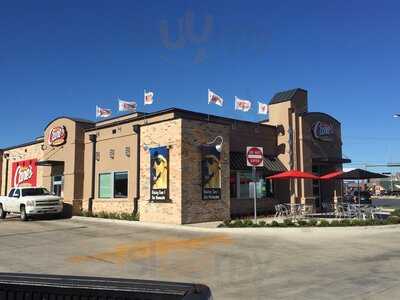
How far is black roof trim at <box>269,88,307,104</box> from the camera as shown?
2985 cm

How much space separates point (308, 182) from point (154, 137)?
11.0 meters

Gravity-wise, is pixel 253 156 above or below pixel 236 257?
above

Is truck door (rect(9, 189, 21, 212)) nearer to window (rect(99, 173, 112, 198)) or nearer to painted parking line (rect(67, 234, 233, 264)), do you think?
window (rect(99, 173, 112, 198))

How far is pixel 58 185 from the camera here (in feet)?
110

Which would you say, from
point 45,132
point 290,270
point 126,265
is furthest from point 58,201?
point 290,270

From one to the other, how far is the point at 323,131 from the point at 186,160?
1272cm

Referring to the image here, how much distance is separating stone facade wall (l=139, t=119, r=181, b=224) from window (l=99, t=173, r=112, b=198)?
5.02 metres

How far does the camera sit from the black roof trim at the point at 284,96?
29.8m

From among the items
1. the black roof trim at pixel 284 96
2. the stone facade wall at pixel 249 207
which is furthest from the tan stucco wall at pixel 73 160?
the black roof trim at pixel 284 96

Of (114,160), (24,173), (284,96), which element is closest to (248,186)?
(284,96)

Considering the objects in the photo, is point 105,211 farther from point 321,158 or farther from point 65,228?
point 321,158

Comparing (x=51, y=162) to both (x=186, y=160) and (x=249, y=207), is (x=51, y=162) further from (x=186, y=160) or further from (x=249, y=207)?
(x=249, y=207)

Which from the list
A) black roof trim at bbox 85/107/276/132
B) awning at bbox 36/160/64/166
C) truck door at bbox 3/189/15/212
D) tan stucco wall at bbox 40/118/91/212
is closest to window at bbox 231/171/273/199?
black roof trim at bbox 85/107/276/132

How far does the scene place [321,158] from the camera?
3097 centimetres
